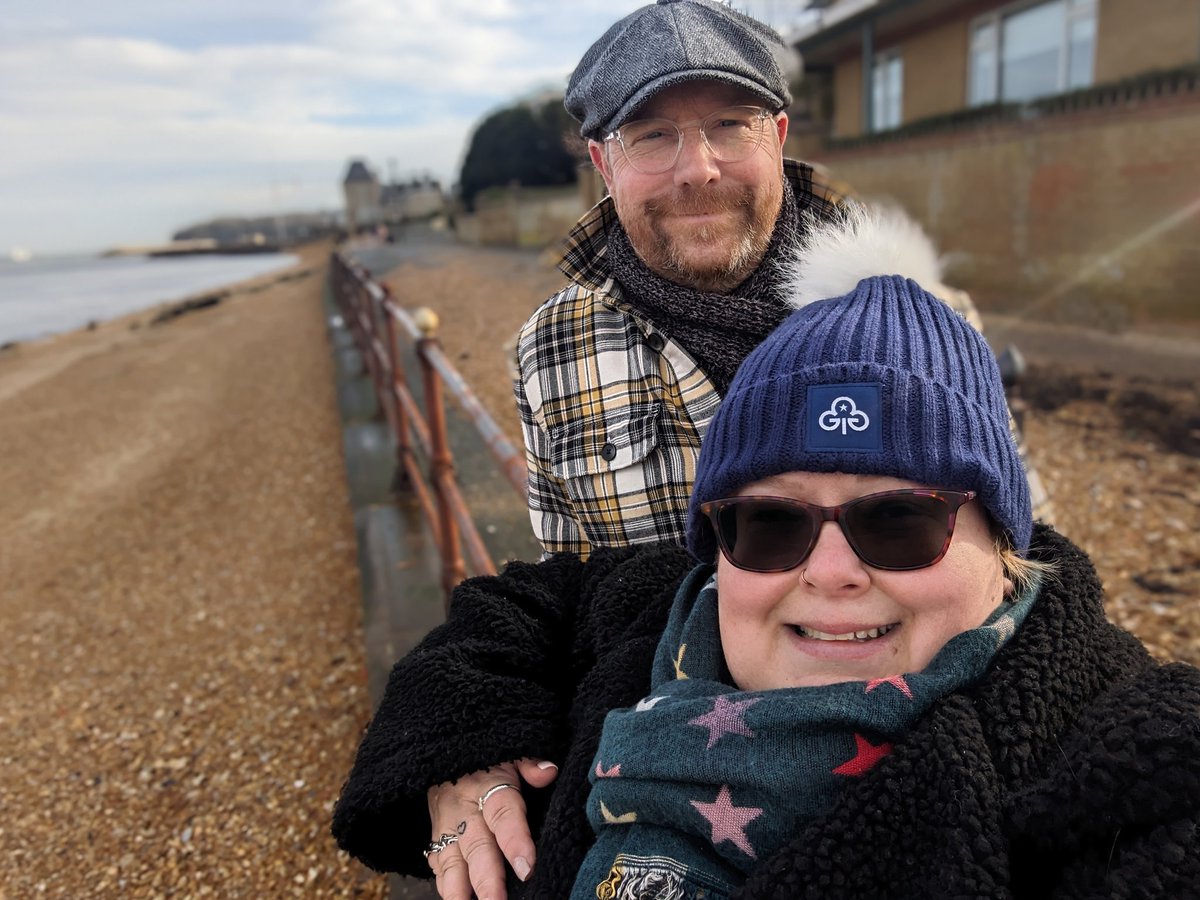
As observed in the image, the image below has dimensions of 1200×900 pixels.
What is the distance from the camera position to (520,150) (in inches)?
1526

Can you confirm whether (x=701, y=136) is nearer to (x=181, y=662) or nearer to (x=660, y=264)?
(x=660, y=264)

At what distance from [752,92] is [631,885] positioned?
1.46 meters

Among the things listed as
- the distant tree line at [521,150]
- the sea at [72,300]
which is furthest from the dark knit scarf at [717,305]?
the distant tree line at [521,150]

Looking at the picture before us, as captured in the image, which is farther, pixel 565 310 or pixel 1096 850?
pixel 565 310

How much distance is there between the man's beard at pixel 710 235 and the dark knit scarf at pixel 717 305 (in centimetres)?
2

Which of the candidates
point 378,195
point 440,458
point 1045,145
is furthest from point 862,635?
point 378,195

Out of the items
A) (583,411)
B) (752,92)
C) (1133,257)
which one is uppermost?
(752,92)

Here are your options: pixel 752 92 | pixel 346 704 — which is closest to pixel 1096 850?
pixel 752 92

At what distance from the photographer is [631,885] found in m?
1.00

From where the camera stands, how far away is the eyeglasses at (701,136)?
1795 mm

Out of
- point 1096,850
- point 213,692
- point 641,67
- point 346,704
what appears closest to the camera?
point 1096,850

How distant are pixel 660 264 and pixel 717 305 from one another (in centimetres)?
19

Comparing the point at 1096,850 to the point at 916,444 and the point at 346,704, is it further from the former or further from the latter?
the point at 346,704

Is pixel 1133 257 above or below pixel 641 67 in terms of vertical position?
below
